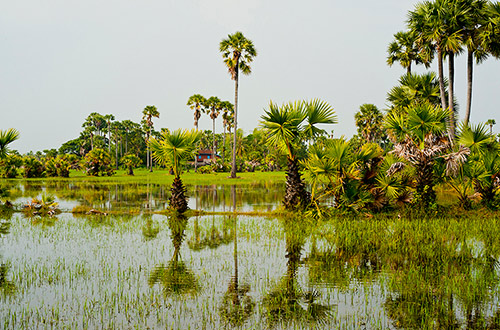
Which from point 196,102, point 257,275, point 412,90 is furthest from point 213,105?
point 257,275

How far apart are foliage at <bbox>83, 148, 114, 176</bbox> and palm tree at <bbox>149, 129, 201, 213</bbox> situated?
3839cm

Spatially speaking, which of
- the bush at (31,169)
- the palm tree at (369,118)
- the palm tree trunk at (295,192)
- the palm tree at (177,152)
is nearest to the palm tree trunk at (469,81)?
the palm tree trunk at (295,192)

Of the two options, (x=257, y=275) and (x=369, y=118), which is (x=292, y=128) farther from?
(x=369, y=118)

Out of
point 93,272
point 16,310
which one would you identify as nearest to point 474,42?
point 93,272

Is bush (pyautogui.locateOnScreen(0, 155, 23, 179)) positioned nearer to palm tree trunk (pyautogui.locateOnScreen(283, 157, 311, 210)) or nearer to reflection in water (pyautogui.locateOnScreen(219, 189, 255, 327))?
palm tree trunk (pyautogui.locateOnScreen(283, 157, 311, 210))

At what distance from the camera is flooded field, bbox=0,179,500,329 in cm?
692

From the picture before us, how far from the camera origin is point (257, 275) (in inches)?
370

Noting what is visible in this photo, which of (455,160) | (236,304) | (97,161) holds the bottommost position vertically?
(236,304)

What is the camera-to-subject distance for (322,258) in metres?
10.9

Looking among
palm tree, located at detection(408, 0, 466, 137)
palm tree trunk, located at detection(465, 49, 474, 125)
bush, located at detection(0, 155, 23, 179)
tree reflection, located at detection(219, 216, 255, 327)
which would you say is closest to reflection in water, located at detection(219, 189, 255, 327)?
tree reflection, located at detection(219, 216, 255, 327)

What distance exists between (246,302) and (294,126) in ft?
38.9

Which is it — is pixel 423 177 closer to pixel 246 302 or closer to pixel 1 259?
pixel 246 302

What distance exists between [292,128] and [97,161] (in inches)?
1763

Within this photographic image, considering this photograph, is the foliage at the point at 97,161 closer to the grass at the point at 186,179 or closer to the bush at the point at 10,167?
the grass at the point at 186,179
